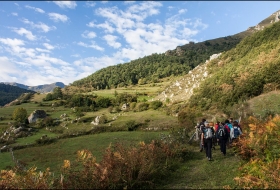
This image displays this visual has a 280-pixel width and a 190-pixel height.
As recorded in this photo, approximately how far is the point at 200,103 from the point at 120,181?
52.3m

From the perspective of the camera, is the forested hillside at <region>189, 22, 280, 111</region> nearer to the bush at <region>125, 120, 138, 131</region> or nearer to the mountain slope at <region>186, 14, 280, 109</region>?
the mountain slope at <region>186, 14, 280, 109</region>

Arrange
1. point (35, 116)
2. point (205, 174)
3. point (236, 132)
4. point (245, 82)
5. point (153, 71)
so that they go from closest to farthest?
point (205, 174) → point (236, 132) → point (245, 82) → point (35, 116) → point (153, 71)

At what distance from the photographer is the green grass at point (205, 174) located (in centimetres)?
956

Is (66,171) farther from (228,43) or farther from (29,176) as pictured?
(228,43)

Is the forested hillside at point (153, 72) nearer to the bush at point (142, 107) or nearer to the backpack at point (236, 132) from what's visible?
the bush at point (142, 107)

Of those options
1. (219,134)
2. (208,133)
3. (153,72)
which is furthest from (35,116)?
(153,72)

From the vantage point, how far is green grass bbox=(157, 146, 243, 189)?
9.56 m

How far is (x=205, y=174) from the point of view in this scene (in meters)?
11.0

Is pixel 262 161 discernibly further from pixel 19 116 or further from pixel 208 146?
pixel 19 116

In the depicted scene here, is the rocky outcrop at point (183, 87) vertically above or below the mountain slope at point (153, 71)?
below

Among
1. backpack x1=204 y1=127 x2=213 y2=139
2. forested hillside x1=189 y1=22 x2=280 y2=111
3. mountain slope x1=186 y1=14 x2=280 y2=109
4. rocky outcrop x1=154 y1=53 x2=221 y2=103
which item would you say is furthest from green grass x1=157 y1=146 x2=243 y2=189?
rocky outcrop x1=154 y1=53 x2=221 y2=103

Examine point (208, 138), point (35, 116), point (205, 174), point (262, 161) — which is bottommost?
point (35, 116)

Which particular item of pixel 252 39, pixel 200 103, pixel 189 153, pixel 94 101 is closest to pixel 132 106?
pixel 94 101

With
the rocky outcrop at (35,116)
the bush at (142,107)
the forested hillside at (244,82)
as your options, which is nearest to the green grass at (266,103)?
the forested hillside at (244,82)
